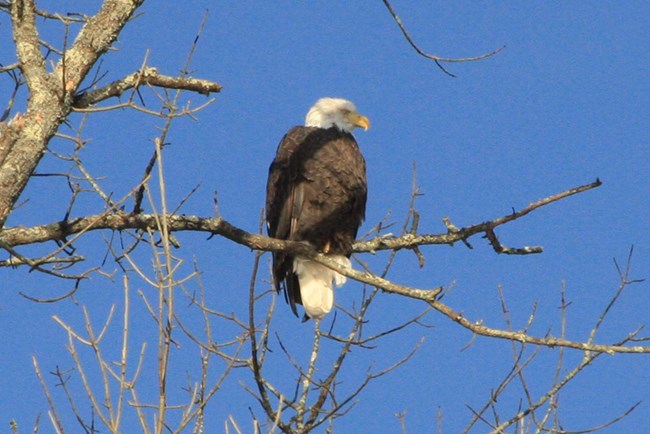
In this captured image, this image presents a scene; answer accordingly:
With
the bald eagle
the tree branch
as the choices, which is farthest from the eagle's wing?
the tree branch

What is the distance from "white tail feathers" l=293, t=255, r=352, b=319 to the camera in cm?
630

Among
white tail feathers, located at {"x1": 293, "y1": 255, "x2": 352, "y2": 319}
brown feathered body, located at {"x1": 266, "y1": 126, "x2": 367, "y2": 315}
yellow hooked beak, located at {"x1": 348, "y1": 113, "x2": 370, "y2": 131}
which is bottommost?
white tail feathers, located at {"x1": 293, "y1": 255, "x2": 352, "y2": 319}

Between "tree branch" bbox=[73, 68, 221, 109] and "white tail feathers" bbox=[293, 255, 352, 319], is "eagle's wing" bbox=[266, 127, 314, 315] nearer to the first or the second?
"white tail feathers" bbox=[293, 255, 352, 319]

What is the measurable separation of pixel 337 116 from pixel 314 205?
0.79 meters

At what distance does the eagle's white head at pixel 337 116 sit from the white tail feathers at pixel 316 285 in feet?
2.90

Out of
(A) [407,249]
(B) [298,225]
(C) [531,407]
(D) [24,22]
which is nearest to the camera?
(D) [24,22]

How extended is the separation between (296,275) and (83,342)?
2.89 m

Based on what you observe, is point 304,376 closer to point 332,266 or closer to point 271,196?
point 332,266

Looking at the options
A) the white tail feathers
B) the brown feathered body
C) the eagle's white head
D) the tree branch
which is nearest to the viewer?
the tree branch

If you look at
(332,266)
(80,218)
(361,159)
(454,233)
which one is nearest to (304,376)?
(332,266)

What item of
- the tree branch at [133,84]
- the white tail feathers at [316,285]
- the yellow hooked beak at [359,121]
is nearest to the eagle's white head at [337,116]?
the yellow hooked beak at [359,121]

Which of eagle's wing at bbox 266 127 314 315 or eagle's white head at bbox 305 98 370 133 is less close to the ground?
eagle's white head at bbox 305 98 370 133

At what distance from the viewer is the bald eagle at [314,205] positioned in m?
6.15

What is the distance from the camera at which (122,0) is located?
13.9ft
